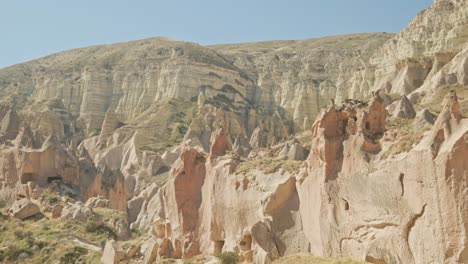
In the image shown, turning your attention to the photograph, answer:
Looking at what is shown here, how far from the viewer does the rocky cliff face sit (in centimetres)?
1941

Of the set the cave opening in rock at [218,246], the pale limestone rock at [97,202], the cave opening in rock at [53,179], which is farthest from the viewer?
the cave opening in rock at [53,179]

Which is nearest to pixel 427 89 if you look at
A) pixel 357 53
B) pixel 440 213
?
pixel 440 213

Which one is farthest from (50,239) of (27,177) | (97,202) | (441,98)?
(441,98)

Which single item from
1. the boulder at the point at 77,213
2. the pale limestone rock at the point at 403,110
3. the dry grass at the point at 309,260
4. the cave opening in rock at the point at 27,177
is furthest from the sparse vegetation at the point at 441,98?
the cave opening in rock at the point at 27,177

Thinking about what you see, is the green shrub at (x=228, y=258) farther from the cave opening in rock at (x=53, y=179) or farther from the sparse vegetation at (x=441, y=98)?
the cave opening in rock at (x=53, y=179)

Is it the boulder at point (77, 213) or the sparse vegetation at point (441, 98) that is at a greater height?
the sparse vegetation at point (441, 98)

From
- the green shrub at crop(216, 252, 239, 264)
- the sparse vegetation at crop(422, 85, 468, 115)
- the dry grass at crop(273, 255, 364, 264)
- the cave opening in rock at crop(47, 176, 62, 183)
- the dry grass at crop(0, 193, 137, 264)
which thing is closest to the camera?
the dry grass at crop(273, 255, 364, 264)

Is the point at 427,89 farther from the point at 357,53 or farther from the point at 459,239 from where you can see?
the point at 357,53

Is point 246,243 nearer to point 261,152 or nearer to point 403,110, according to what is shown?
point 261,152

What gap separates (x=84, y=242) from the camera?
39812 millimetres

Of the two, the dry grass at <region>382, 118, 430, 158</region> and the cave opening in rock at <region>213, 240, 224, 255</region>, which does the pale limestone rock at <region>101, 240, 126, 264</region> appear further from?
the dry grass at <region>382, 118, 430, 158</region>

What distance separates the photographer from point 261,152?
49938 mm

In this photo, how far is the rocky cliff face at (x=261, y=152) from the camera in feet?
63.7

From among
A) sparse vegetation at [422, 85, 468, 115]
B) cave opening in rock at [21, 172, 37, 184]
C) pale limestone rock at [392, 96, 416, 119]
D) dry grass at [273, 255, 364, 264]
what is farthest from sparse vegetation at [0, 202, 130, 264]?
sparse vegetation at [422, 85, 468, 115]
